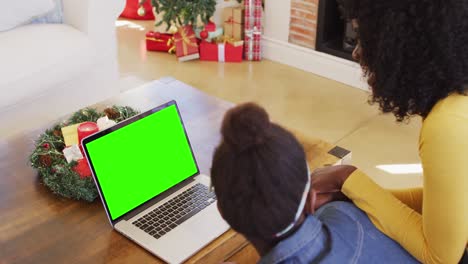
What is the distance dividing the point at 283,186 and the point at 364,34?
1.35ft

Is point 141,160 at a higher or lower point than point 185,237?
higher

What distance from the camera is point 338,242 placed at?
0.96 metres

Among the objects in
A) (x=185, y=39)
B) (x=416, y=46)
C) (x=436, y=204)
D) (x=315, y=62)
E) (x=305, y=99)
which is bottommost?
(x=305, y=99)

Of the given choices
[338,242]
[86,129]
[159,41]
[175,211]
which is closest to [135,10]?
[159,41]

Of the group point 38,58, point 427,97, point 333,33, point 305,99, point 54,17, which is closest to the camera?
point 427,97

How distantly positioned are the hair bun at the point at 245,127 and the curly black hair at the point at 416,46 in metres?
0.33

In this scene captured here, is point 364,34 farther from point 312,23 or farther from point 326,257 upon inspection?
point 312,23

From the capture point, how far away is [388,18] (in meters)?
1.02

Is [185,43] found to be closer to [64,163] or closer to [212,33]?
[212,33]

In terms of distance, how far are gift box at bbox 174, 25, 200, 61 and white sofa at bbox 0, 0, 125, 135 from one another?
26.4 inches

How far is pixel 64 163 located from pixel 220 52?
203 cm

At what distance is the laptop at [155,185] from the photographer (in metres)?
1.23

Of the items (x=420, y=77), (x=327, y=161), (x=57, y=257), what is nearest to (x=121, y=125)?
(x=57, y=257)

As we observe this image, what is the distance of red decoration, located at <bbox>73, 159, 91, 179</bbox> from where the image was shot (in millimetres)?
1370
